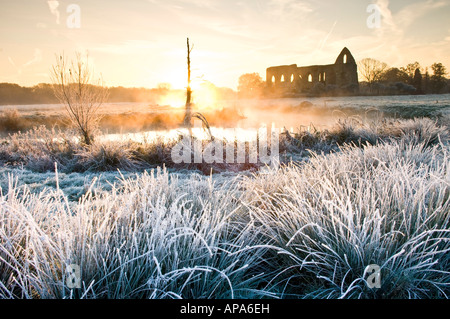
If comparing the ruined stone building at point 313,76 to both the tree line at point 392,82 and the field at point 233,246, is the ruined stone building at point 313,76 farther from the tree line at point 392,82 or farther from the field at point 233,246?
the field at point 233,246

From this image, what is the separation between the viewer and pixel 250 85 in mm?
53250

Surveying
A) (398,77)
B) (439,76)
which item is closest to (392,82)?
(398,77)

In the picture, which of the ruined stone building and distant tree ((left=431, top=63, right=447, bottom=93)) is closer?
distant tree ((left=431, top=63, right=447, bottom=93))

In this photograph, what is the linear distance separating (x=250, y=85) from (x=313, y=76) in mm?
13020

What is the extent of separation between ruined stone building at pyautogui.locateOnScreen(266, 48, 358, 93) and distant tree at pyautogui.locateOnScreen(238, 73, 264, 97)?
3065mm

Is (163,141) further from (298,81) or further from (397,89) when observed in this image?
(298,81)

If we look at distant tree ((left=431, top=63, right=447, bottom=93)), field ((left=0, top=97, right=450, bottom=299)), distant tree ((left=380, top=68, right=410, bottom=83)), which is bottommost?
field ((left=0, top=97, right=450, bottom=299))

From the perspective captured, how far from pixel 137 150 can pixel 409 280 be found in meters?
5.68

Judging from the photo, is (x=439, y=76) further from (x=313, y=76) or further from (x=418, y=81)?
(x=313, y=76)

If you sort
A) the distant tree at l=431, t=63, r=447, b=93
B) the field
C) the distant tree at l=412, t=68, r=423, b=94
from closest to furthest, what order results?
the field, the distant tree at l=431, t=63, r=447, b=93, the distant tree at l=412, t=68, r=423, b=94

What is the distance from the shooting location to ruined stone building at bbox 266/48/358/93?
129ft

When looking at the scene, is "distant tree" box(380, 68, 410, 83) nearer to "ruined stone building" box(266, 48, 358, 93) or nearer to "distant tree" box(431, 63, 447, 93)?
"ruined stone building" box(266, 48, 358, 93)

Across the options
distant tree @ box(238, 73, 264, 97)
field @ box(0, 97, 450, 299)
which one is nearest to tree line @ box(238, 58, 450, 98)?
distant tree @ box(238, 73, 264, 97)
